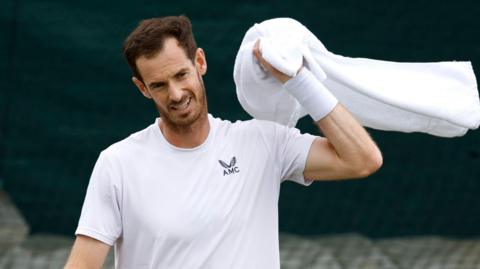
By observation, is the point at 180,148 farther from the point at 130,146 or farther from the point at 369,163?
the point at 369,163

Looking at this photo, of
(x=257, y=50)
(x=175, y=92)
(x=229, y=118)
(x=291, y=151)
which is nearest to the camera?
(x=175, y=92)

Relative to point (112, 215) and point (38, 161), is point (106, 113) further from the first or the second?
point (112, 215)

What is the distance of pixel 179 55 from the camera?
3.26 metres

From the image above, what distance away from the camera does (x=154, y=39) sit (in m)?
3.25

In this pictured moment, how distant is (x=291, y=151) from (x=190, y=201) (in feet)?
1.17

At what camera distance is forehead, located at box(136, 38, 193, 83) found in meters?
3.23

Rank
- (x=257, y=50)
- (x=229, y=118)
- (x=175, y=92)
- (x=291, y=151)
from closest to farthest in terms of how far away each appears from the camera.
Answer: (x=175, y=92) < (x=257, y=50) < (x=291, y=151) < (x=229, y=118)

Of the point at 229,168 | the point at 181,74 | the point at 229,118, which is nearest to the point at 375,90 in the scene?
the point at 229,168

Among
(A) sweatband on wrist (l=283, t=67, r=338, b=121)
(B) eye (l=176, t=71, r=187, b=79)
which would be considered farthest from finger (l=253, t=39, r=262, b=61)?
(B) eye (l=176, t=71, r=187, b=79)

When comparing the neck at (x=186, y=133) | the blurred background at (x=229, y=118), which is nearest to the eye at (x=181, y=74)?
the neck at (x=186, y=133)

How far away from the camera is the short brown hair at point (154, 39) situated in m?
3.25

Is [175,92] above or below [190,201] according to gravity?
above

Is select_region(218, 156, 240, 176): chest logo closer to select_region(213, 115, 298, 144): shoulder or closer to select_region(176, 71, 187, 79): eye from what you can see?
select_region(213, 115, 298, 144): shoulder

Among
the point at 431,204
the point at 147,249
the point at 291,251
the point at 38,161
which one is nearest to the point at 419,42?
the point at 431,204
